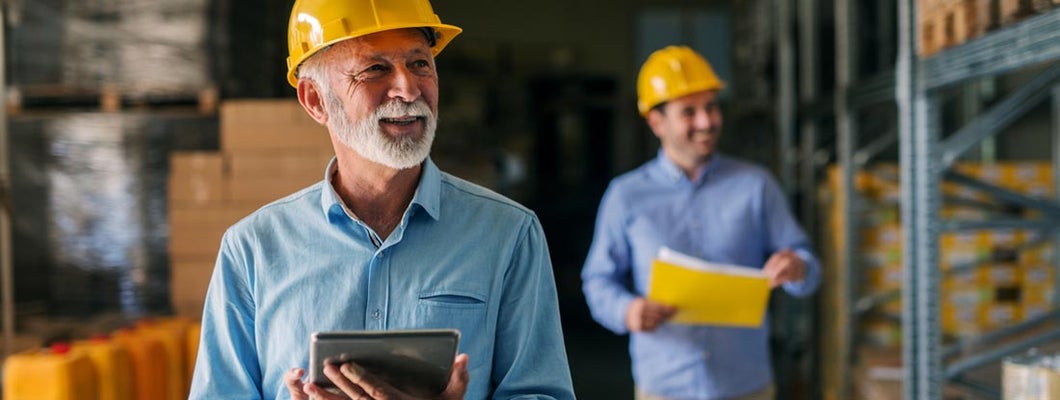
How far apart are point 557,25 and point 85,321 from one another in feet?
27.4

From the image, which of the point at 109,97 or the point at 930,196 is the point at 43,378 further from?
the point at 930,196

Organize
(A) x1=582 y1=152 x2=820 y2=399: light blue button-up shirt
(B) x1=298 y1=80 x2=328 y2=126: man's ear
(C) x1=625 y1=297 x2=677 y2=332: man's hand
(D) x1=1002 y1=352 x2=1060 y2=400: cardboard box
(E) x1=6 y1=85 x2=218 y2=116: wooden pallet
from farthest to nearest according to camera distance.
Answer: (E) x1=6 y1=85 x2=218 y2=116: wooden pallet
(A) x1=582 y1=152 x2=820 y2=399: light blue button-up shirt
(C) x1=625 y1=297 x2=677 y2=332: man's hand
(D) x1=1002 y1=352 x2=1060 y2=400: cardboard box
(B) x1=298 y1=80 x2=328 y2=126: man's ear

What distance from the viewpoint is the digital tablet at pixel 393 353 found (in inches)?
65.9

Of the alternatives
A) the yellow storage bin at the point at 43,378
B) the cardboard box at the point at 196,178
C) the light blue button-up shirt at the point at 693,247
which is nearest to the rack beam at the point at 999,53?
the light blue button-up shirt at the point at 693,247

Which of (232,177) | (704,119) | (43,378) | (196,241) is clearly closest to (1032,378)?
(704,119)

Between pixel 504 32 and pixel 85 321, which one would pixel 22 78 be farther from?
pixel 504 32

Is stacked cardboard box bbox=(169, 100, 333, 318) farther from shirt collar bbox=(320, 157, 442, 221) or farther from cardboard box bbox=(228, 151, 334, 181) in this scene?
shirt collar bbox=(320, 157, 442, 221)

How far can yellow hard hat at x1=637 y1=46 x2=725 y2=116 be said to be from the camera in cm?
409

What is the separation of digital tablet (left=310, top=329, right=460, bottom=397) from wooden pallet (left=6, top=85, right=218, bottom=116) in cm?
439

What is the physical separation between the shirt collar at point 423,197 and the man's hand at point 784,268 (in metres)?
1.89

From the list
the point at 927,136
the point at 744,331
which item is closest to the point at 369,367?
the point at 744,331

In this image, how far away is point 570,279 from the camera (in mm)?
12125

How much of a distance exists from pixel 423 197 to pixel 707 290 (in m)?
1.86

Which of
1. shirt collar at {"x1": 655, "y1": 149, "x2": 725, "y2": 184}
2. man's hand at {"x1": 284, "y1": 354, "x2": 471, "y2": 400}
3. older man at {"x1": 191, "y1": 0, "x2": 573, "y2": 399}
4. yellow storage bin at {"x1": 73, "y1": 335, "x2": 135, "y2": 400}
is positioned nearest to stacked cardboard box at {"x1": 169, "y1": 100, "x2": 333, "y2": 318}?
yellow storage bin at {"x1": 73, "y1": 335, "x2": 135, "y2": 400}
